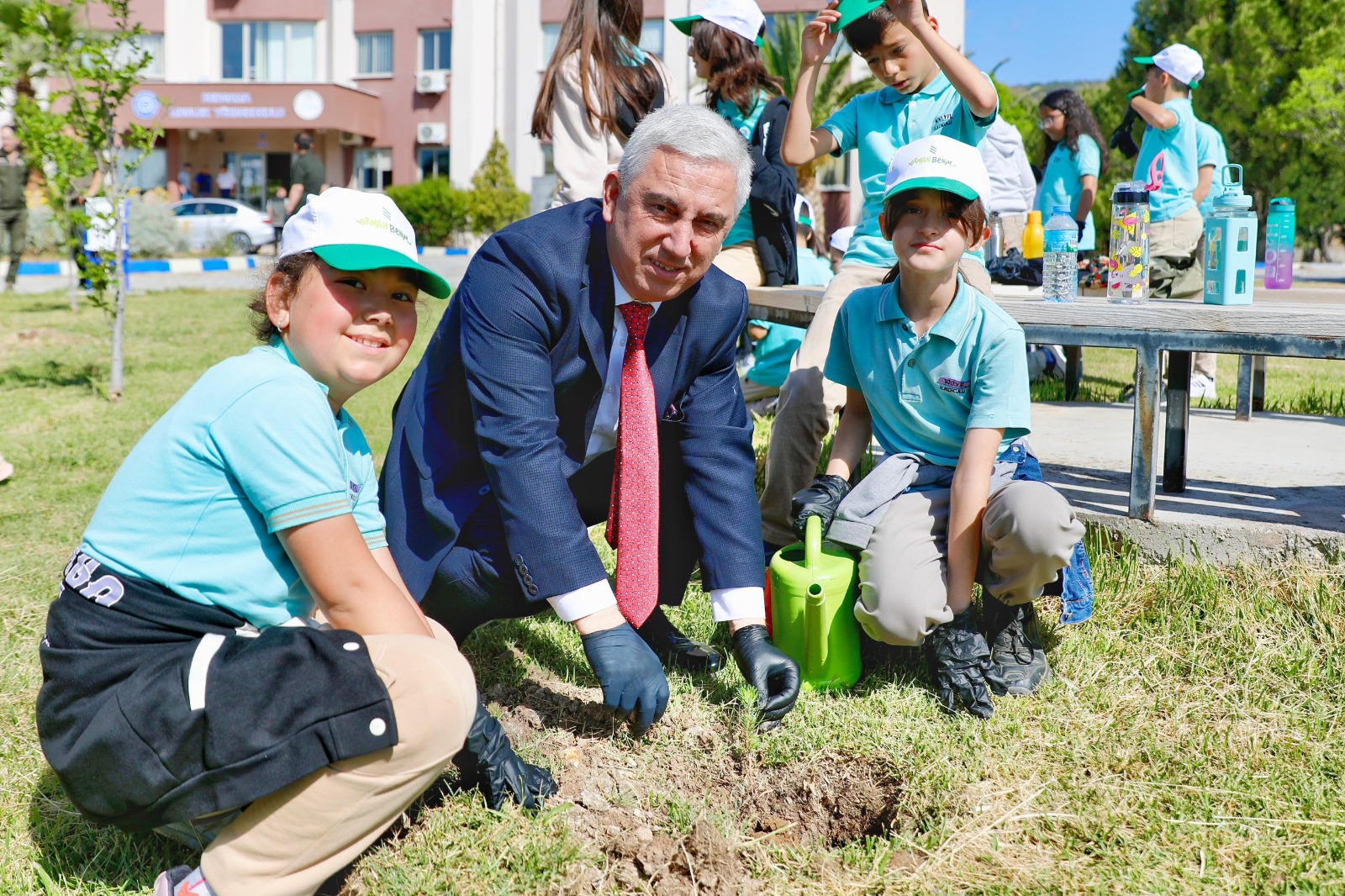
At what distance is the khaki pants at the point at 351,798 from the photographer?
188 cm

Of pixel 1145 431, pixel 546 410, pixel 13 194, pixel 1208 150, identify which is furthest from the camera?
pixel 13 194

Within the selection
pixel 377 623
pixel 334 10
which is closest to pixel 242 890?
pixel 377 623

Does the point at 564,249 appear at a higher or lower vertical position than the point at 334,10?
lower

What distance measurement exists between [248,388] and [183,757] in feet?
2.03

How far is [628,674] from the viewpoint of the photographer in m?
2.37

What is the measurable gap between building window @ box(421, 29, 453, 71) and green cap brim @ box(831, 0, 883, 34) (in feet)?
96.4

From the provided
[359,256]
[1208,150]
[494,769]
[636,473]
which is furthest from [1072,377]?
[359,256]

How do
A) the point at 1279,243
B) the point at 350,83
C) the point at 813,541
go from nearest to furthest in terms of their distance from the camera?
1. the point at 813,541
2. the point at 1279,243
3. the point at 350,83

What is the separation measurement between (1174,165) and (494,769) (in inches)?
222

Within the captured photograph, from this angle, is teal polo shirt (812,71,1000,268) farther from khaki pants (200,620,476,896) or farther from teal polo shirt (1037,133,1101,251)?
teal polo shirt (1037,133,1101,251)

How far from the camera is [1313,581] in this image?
315 centimetres

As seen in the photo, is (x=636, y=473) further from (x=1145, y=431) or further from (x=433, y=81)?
(x=433, y=81)

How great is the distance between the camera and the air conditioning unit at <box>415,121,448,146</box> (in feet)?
102

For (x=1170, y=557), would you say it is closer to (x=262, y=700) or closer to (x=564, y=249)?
(x=564, y=249)
